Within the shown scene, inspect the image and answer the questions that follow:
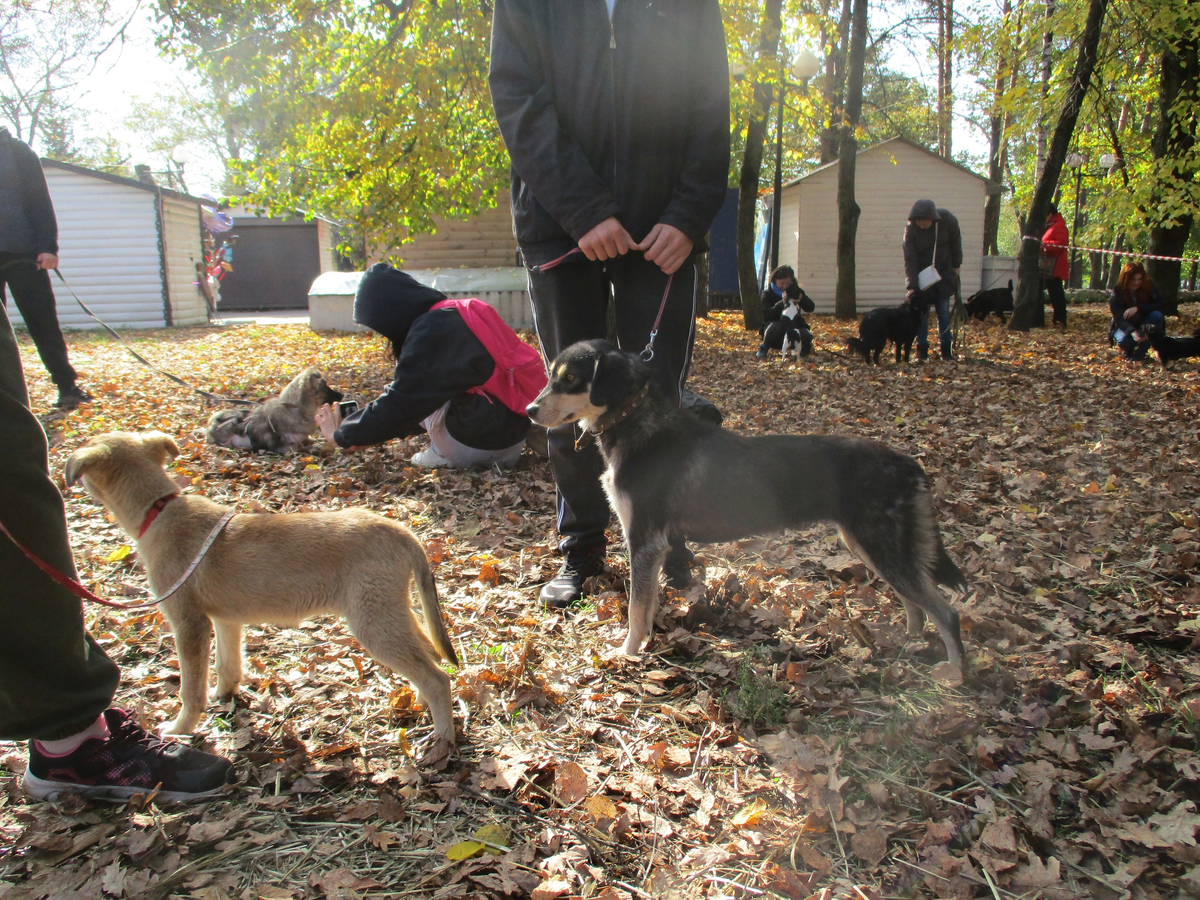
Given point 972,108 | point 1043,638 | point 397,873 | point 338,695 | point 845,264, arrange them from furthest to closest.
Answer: point 972,108 < point 845,264 < point 1043,638 < point 338,695 < point 397,873

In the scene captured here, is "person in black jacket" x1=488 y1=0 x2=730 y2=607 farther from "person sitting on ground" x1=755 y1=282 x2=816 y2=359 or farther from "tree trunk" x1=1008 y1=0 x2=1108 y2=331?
"tree trunk" x1=1008 y1=0 x2=1108 y2=331

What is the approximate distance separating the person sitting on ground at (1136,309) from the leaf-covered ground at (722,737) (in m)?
7.94

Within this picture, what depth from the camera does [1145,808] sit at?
7.49 feet

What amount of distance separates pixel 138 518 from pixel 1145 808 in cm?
361

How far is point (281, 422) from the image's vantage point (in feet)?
23.0

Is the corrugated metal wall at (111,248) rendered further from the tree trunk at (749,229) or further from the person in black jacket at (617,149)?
the person in black jacket at (617,149)

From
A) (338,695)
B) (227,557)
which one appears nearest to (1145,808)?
(338,695)

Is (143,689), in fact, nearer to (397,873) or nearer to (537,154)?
(397,873)

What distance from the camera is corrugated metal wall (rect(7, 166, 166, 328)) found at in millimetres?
21641

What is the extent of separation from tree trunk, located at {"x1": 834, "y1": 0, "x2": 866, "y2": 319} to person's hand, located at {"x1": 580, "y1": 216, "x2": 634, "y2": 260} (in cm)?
1484

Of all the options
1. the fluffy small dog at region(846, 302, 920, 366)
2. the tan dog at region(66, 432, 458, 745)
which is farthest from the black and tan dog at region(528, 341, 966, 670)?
the fluffy small dog at region(846, 302, 920, 366)

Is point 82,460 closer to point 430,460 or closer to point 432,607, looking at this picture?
point 432,607

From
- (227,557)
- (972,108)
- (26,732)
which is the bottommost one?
(26,732)

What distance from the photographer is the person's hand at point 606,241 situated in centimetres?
330
